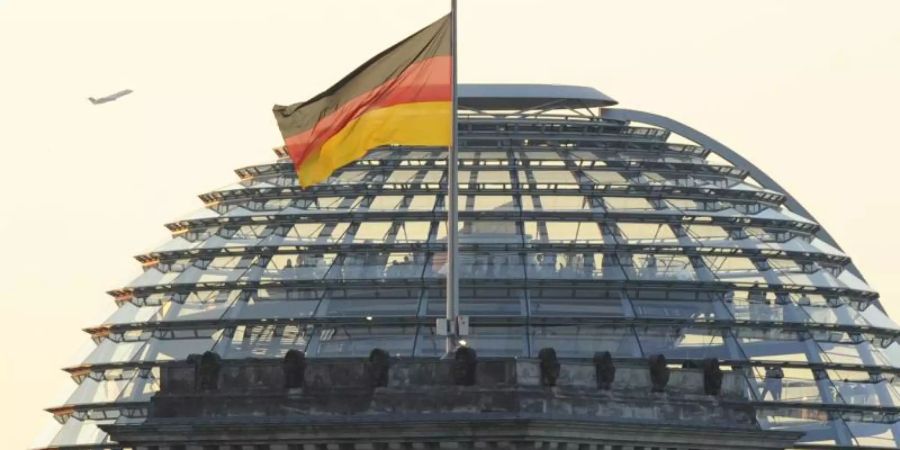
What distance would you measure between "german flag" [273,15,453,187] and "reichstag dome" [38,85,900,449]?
27.0m

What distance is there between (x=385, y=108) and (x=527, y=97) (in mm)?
37104

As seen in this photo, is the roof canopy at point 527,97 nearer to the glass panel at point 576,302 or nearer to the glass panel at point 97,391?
the glass panel at point 576,302

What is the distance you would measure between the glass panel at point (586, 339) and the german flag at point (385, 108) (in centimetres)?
2846

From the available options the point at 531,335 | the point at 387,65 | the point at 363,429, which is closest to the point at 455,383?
the point at 363,429

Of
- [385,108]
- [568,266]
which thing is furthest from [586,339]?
[385,108]

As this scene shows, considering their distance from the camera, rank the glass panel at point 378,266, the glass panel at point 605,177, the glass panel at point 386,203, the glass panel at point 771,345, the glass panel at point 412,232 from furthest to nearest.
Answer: the glass panel at point 605,177 < the glass panel at point 386,203 < the glass panel at point 412,232 < the glass panel at point 771,345 < the glass panel at point 378,266

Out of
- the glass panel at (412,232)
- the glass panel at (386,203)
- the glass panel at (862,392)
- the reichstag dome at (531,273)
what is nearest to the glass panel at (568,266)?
the reichstag dome at (531,273)

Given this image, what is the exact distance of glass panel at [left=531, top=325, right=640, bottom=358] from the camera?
95.8 m

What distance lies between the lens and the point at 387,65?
222ft

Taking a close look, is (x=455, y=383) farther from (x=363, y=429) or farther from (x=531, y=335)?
(x=531, y=335)

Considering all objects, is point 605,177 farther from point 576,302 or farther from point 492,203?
point 576,302

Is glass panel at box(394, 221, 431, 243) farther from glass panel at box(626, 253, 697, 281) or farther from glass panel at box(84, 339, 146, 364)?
→ glass panel at box(84, 339, 146, 364)

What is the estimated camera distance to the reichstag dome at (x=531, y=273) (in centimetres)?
9756

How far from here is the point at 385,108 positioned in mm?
67438
